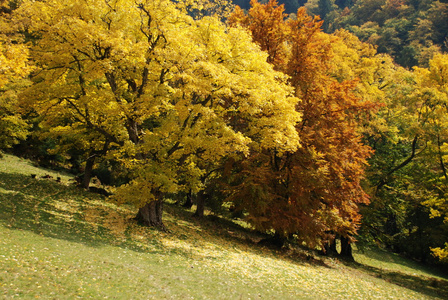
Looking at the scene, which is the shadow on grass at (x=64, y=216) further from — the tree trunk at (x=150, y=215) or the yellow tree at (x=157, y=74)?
the yellow tree at (x=157, y=74)

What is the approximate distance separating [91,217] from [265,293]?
10.5m

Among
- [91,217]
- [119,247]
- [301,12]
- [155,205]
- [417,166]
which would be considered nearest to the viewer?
[119,247]

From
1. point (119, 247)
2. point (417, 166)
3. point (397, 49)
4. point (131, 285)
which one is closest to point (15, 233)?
point (119, 247)

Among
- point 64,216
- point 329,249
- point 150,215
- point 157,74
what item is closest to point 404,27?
point 329,249

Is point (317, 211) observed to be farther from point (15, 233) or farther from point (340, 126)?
point (15, 233)

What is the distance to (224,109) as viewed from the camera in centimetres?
1981

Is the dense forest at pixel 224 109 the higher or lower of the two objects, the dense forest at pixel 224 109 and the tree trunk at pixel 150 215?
the higher

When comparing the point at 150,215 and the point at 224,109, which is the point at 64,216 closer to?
the point at 150,215

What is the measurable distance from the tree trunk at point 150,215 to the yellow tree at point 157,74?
2.3 inches

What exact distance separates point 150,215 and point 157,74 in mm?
7983

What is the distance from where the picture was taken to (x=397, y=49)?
8331 centimetres

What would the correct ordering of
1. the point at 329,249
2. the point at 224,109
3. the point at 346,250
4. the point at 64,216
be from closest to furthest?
the point at 64,216, the point at 224,109, the point at 346,250, the point at 329,249

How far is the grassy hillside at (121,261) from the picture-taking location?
29.6ft

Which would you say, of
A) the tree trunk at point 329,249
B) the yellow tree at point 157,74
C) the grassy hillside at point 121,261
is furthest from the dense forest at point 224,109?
the grassy hillside at point 121,261
